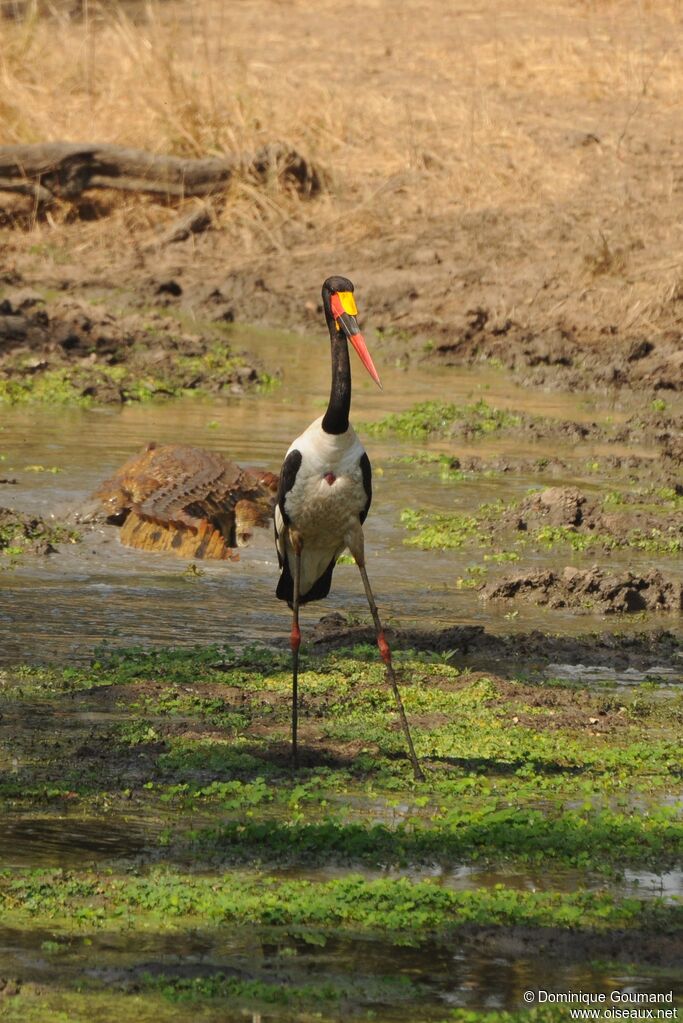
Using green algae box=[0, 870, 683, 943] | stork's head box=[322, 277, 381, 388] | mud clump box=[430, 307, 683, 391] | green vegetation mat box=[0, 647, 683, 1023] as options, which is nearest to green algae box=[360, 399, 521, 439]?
mud clump box=[430, 307, 683, 391]

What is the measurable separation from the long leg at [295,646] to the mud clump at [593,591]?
6.27 feet

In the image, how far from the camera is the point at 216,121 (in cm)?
1883

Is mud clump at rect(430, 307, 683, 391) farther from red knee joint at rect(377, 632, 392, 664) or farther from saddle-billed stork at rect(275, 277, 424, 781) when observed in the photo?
red knee joint at rect(377, 632, 392, 664)

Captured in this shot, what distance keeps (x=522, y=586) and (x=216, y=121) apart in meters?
11.5

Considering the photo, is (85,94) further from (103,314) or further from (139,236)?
(103,314)

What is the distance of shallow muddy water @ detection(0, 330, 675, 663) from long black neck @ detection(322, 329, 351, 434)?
5.54 ft

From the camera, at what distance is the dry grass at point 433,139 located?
16391mm

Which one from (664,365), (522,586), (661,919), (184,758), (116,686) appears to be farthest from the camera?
(664,365)

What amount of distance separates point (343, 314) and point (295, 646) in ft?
4.23

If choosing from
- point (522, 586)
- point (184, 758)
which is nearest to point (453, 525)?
point (522, 586)

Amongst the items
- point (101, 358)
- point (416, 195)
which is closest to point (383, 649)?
point (101, 358)

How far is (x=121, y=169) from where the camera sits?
18.5m

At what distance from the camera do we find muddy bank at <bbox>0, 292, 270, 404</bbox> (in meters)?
13.6

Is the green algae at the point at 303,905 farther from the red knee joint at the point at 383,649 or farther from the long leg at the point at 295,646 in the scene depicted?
the red knee joint at the point at 383,649
